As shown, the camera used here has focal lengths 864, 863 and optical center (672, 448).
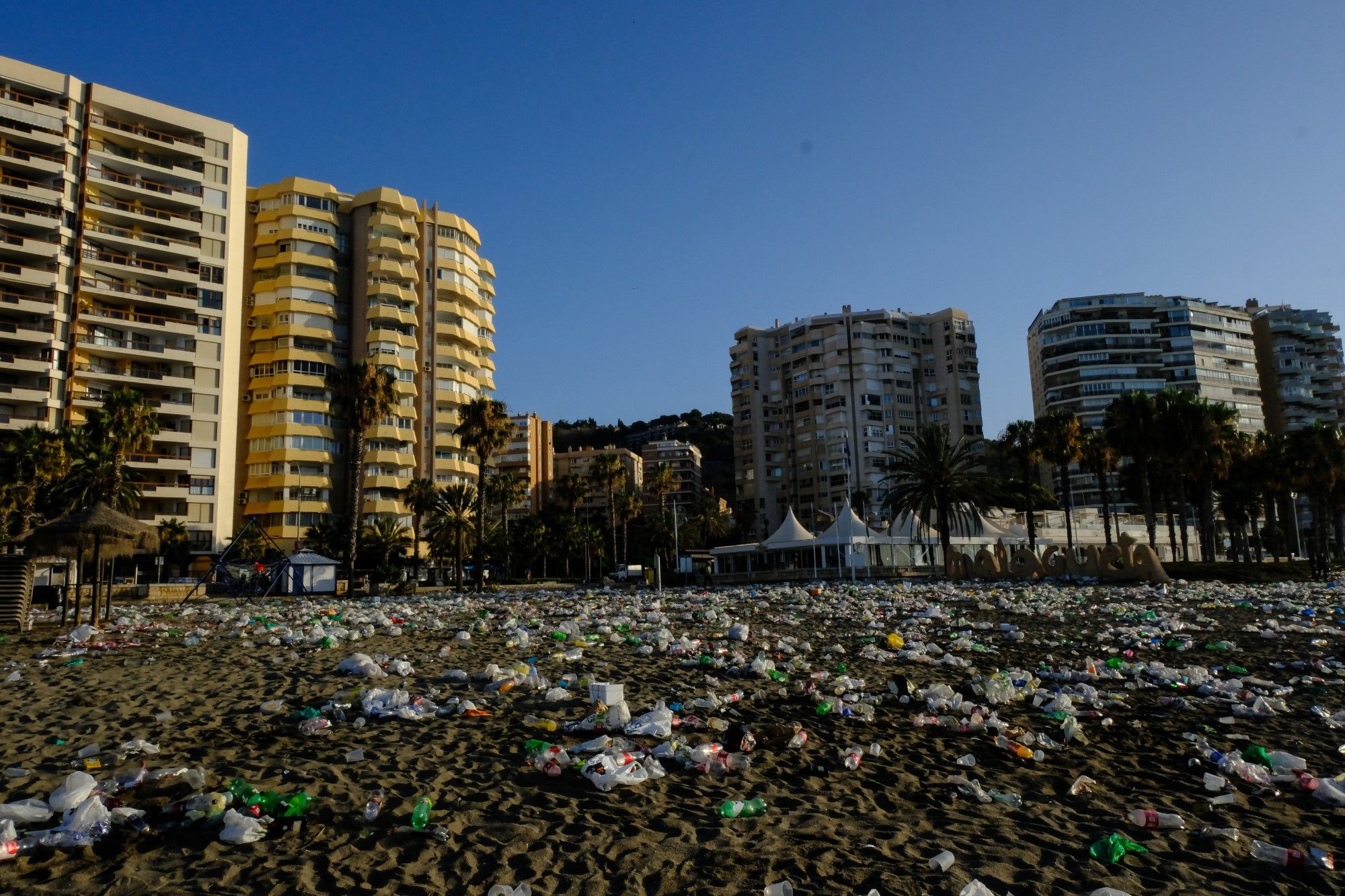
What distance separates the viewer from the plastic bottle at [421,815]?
4855 millimetres

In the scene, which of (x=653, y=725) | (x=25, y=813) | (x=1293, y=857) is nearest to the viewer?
(x=1293, y=857)

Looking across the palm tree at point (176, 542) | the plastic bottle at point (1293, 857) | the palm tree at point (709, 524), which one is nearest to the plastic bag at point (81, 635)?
the plastic bottle at point (1293, 857)

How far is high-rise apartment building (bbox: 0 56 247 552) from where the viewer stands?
49.8m

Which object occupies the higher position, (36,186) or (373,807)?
(36,186)

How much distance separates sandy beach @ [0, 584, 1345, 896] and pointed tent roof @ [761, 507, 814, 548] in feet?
112

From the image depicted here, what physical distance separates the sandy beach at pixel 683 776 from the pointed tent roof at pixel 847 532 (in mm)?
31482

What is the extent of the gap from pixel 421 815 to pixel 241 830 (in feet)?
3.07

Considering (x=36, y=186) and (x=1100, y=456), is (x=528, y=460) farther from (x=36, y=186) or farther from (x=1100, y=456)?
(x=1100, y=456)

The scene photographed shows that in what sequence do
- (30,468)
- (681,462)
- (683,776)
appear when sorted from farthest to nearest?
1. (681,462)
2. (30,468)
3. (683,776)

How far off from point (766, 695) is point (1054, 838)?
373 cm

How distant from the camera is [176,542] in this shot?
161ft

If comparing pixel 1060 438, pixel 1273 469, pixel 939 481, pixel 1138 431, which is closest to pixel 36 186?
pixel 939 481

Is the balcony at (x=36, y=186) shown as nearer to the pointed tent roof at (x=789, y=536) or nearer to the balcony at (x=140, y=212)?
the balcony at (x=140, y=212)

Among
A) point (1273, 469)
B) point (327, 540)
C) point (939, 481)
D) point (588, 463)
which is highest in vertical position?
point (588, 463)
